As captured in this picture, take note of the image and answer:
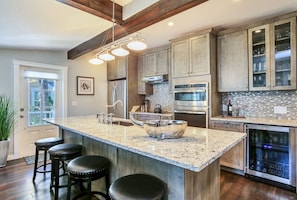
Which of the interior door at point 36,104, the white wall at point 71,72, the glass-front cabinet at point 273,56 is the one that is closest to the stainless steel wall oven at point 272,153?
the glass-front cabinet at point 273,56

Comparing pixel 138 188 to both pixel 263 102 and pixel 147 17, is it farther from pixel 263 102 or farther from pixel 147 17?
pixel 263 102

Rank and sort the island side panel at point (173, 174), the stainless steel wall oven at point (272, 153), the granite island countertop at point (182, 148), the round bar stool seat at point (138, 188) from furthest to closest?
1. the stainless steel wall oven at point (272, 153)
2. the island side panel at point (173, 174)
3. the round bar stool seat at point (138, 188)
4. the granite island countertop at point (182, 148)

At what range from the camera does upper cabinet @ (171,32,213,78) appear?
10.8ft

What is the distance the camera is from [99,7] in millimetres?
2361

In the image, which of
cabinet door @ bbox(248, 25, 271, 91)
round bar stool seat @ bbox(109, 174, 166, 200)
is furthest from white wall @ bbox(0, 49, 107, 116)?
cabinet door @ bbox(248, 25, 271, 91)

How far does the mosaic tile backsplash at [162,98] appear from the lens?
15.1 ft

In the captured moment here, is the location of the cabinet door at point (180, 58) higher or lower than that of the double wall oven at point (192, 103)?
higher

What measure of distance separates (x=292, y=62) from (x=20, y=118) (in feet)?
17.0

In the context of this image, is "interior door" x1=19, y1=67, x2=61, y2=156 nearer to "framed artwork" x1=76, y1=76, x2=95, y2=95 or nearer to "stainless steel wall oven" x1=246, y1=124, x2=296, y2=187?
"framed artwork" x1=76, y1=76, x2=95, y2=95

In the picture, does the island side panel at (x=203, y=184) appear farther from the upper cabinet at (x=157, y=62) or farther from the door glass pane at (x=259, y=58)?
the upper cabinet at (x=157, y=62)

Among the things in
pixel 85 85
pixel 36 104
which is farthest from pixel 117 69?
pixel 36 104

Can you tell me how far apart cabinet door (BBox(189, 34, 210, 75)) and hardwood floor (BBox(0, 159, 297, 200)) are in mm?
1891

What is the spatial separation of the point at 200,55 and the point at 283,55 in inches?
50.3

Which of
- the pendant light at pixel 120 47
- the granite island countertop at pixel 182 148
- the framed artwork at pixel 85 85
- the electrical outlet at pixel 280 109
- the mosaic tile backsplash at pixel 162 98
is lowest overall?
the granite island countertop at pixel 182 148
